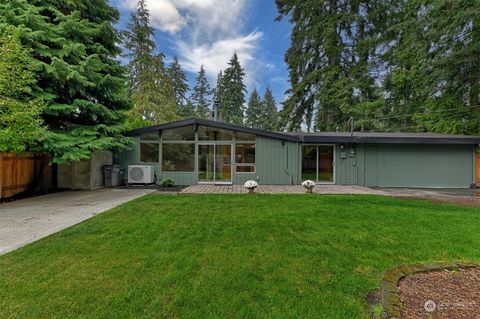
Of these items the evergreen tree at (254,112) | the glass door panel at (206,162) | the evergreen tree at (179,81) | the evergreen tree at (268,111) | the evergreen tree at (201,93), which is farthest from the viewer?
the evergreen tree at (201,93)

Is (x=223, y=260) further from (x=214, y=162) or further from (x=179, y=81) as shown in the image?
(x=179, y=81)

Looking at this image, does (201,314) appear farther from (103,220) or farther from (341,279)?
(103,220)

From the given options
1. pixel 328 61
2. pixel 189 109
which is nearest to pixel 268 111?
pixel 189 109

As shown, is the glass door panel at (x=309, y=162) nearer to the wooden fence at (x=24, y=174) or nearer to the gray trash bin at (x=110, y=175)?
the gray trash bin at (x=110, y=175)

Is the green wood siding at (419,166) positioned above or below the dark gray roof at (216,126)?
below

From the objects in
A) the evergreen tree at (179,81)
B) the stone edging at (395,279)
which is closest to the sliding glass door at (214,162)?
the stone edging at (395,279)

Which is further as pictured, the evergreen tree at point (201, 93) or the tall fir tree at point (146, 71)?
the evergreen tree at point (201, 93)

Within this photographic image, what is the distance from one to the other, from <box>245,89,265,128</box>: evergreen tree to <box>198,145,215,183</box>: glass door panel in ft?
90.7

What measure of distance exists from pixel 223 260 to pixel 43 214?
5007 millimetres

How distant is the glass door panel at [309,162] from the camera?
11625 millimetres

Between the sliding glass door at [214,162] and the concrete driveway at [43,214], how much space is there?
410cm

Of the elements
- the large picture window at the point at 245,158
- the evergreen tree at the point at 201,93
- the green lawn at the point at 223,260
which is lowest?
the green lawn at the point at 223,260

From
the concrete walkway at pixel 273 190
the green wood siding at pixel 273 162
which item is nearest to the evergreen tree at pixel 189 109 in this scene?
the green wood siding at pixel 273 162

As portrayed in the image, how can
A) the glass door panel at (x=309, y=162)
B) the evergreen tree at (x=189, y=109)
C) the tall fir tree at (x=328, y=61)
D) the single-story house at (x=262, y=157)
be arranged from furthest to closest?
the evergreen tree at (x=189, y=109) < the tall fir tree at (x=328, y=61) < the glass door panel at (x=309, y=162) < the single-story house at (x=262, y=157)
